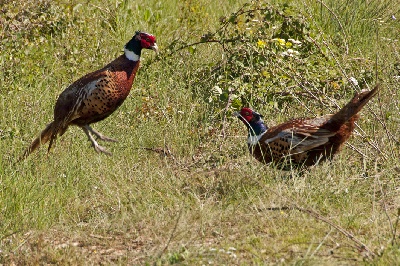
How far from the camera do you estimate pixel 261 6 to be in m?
7.89

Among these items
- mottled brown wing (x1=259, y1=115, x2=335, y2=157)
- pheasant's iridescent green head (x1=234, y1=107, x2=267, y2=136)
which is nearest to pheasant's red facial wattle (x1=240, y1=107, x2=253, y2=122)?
pheasant's iridescent green head (x1=234, y1=107, x2=267, y2=136)

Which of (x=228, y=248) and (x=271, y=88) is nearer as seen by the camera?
(x=228, y=248)

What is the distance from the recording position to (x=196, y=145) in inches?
283

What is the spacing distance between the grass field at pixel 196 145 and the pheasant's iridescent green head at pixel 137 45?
563 mm

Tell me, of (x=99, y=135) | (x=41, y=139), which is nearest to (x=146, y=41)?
(x=99, y=135)

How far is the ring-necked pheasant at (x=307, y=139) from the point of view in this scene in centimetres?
612

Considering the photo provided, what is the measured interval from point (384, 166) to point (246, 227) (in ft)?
4.62

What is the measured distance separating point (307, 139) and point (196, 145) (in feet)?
4.23

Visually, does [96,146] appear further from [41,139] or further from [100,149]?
[41,139]

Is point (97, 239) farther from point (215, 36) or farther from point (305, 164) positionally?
point (215, 36)

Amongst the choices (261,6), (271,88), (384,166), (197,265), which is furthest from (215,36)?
(197,265)

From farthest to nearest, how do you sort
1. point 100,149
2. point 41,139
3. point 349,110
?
1. point 41,139
2. point 100,149
3. point 349,110

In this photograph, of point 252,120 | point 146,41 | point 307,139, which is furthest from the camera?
point 146,41

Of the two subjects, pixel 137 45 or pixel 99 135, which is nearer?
pixel 99 135
